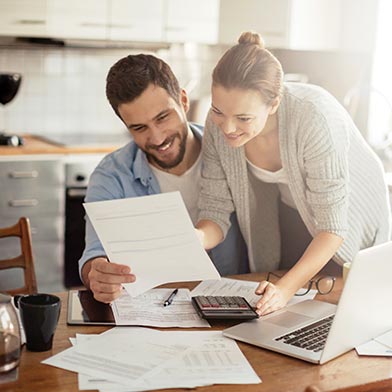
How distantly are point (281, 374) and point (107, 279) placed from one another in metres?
0.50

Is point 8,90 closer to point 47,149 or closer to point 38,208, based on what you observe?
point 47,149

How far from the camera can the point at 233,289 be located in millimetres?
1971

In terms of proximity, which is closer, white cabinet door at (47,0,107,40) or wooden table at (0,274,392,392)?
wooden table at (0,274,392,392)

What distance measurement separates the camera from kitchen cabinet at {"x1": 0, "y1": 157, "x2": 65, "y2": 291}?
3709 millimetres

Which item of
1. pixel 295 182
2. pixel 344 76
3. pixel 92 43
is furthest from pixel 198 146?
pixel 344 76


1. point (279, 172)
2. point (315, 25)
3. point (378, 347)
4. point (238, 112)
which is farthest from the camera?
point (315, 25)

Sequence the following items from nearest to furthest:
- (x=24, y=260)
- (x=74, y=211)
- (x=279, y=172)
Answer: (x=279, y=172)
(x=24, y=260)
(x=74, y=211)

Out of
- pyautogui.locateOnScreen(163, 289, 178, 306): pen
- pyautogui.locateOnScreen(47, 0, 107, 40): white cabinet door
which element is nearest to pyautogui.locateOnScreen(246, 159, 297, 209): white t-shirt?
pyautogui.locateOnScreen(163, 289, 178, 306): pen

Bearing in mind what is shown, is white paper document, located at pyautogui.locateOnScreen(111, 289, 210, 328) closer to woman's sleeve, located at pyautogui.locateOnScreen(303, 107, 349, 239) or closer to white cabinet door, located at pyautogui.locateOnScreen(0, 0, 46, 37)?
woman's sleeve, located at pyautogui.locateOnScreen(303, 107, 349, 239)

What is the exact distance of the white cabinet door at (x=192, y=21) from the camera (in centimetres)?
422

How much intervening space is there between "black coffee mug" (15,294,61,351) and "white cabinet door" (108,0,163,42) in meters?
2.75

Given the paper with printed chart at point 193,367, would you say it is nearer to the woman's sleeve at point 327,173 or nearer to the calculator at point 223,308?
the calculator at point 223,308

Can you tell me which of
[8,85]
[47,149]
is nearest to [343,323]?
[47,149]

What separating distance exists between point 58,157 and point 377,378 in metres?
2.57
